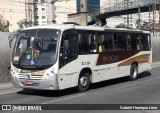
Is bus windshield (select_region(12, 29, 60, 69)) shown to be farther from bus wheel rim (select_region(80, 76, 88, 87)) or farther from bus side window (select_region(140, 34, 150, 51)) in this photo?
bus side window (select_region(140, 34, 150, 51))

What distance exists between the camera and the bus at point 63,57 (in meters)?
12.8

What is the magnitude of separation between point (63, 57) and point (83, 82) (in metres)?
1.73

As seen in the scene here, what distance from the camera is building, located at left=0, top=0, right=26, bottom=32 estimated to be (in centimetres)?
12056

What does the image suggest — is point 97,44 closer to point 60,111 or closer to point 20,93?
point 20,93

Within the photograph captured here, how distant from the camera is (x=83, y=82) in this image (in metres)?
14.3

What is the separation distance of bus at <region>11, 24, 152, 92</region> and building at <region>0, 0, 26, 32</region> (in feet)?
348

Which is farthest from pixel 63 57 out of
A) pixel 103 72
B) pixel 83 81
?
pixel 103 72

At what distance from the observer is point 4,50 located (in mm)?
18250

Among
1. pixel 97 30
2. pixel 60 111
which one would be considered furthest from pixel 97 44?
pixel 60 111

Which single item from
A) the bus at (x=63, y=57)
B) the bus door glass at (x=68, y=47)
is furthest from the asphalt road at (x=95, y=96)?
the bus door glass at (x=68, y=47)

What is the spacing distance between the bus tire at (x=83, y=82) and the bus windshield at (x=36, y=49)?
188 centimetres

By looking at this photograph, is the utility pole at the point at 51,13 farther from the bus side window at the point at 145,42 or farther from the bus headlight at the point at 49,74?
the bus headlight at the point at 49,74

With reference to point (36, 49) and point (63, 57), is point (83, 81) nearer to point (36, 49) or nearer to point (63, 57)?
point (63, 57)

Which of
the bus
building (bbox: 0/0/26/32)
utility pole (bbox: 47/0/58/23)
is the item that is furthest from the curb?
building (bbox: 0/0/26/32)
